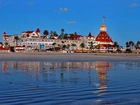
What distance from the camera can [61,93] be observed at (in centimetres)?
1015

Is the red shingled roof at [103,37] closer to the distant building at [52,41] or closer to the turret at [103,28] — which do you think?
the distant building at [52,41]

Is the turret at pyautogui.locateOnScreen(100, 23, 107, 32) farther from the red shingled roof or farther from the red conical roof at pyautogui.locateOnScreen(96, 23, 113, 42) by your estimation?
the red shingled roof

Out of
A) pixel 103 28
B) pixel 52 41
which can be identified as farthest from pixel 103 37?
pixel 52 41

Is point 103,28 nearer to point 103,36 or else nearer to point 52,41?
point 103,36

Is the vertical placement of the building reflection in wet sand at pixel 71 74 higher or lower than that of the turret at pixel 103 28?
lower

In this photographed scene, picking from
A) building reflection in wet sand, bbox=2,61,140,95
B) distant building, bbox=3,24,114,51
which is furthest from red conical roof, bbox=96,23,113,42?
building reflection in wet sand, bbox=2,61,140,95

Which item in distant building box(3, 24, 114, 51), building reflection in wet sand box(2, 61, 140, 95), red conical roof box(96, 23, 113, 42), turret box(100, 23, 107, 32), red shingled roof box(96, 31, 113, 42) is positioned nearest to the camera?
building reflection in wet sand box(2, 61, 140, 95)

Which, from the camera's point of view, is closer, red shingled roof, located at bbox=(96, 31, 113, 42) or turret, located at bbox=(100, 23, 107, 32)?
red shingled roof, located at bbox=(96, 31, 113, 42)

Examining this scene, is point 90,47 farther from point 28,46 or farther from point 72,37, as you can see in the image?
point 28,46

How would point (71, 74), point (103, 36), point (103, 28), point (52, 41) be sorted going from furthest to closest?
point (103, 28)
point (103, 36)
point (52, 41)
point (71, 74)

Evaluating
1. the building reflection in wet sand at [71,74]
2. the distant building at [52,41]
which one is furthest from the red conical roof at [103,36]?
the building reflection in wet sand at [71,74]

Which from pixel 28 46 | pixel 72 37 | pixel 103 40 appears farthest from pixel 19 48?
pixel 103 40

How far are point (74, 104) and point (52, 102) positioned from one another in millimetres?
682

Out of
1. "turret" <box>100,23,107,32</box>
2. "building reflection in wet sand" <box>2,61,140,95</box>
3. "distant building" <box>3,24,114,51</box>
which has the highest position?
"turret" <box>100,23,107,32</box>
